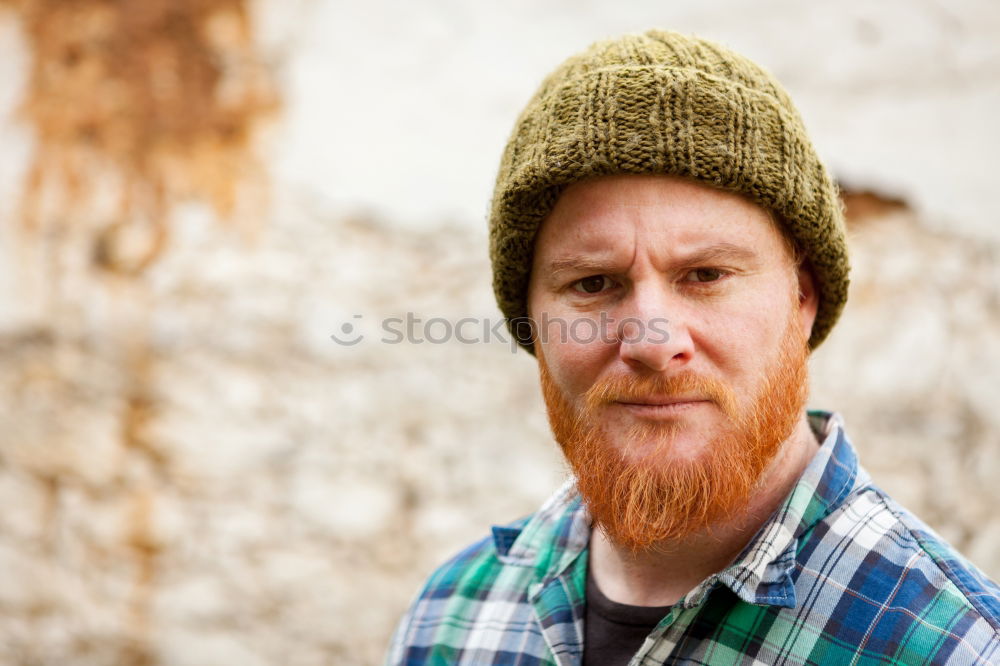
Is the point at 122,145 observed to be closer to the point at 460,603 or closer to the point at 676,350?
the point at 460,603

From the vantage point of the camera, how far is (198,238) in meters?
3.10

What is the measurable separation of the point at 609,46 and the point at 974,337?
2088 mm

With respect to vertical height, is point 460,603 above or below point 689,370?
below

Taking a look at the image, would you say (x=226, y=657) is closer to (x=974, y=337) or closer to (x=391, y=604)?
(x=391, y=604)

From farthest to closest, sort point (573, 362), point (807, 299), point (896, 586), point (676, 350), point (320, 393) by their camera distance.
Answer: point (320, 393), point (807, 299), point (573, 362), point (676, 350), point (896, 586)

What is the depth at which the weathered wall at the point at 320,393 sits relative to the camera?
293 centimetres

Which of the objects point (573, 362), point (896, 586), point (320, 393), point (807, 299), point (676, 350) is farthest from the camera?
point (320, 393)

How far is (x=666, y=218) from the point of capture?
142 cm

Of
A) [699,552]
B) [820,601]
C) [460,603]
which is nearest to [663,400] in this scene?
[699,552]

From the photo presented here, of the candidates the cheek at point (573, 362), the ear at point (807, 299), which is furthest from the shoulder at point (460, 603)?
the ear at point (807, 299)

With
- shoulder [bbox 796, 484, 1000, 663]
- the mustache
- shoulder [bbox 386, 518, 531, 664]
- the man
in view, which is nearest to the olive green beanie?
the man

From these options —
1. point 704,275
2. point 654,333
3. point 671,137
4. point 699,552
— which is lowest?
point 699,552

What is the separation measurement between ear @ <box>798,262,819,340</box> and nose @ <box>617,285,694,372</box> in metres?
0.31

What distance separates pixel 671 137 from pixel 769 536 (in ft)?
2.20
